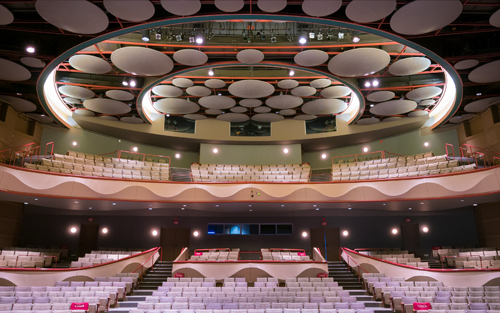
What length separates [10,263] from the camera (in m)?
12.2

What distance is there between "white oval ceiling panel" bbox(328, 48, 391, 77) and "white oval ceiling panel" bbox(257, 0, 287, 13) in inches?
156

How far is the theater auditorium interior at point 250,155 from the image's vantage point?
396 inches

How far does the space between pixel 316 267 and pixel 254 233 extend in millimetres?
5900

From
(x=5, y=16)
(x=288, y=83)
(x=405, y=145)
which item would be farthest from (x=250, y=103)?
(x=5, y=16)

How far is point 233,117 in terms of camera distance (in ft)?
67.7

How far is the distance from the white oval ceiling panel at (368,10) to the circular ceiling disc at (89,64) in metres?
9.49

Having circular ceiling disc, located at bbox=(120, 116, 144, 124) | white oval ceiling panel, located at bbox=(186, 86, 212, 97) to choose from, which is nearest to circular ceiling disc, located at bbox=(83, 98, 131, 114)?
circular ceiling disc, located at bbox=(120, 116, 144, 124)

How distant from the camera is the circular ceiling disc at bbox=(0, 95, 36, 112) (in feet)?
49.7

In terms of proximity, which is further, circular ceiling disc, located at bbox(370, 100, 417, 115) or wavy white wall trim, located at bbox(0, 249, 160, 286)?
circular ceiling disc, located at bbox(370, 100, 417, 115)

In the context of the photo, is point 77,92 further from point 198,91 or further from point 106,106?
point 198,91

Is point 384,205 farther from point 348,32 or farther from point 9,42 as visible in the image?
point 9,42

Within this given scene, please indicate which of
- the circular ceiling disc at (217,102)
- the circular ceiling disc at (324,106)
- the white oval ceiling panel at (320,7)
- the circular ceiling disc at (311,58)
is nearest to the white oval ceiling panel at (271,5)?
the white oval ceiling panel at (320,7)

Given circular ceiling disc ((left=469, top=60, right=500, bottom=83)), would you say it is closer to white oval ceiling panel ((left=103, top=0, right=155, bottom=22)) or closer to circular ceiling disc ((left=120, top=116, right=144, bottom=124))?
white oval ceiling panel ((left=103, top=0, right=155, bottom=22))

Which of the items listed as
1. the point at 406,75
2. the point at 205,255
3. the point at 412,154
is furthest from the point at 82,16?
the point at 412,154
